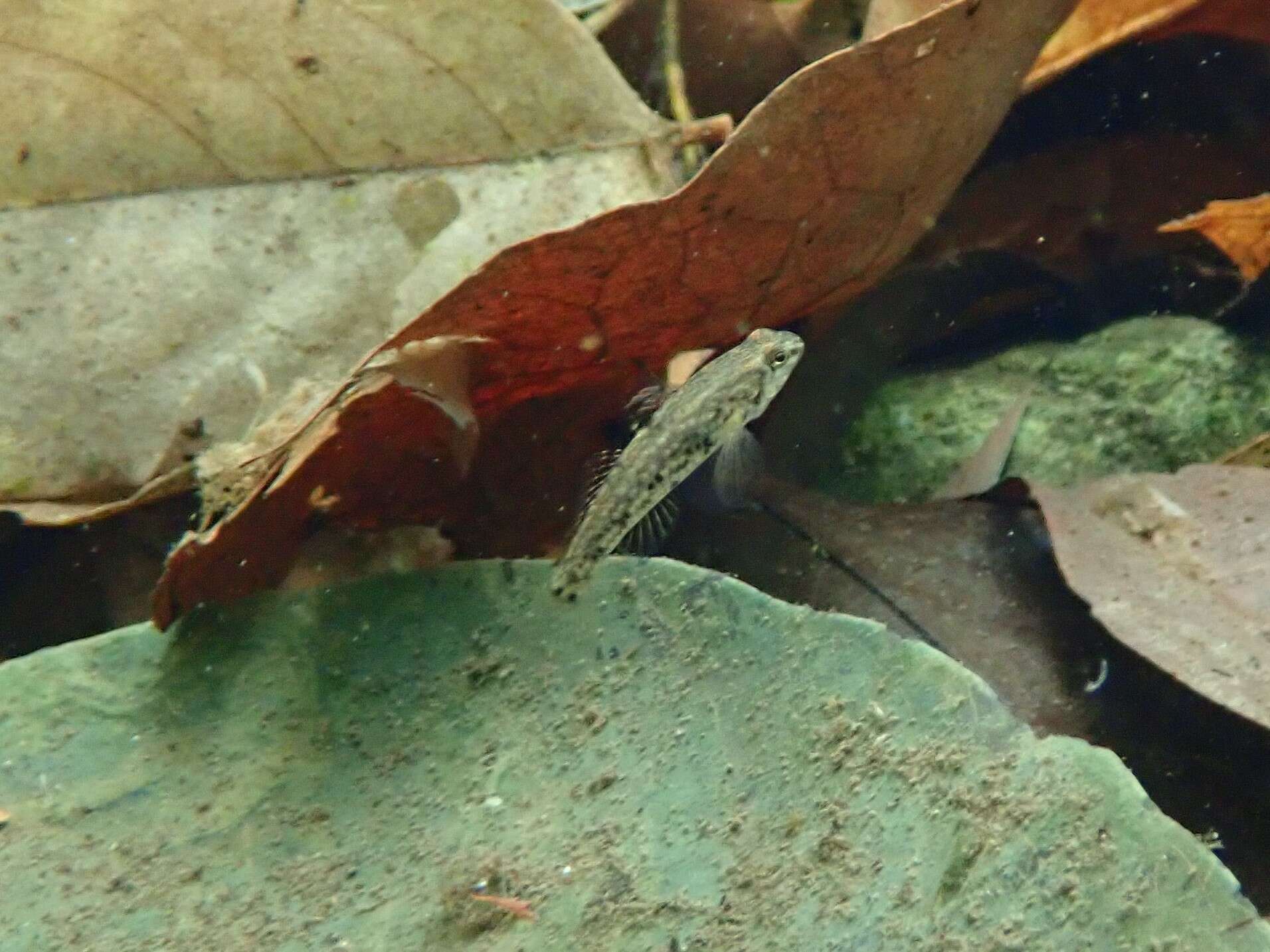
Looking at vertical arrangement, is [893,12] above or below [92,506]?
below

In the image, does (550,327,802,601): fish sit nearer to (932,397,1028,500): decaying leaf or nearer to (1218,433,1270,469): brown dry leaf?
(932,397,1028,500): decaying leaf

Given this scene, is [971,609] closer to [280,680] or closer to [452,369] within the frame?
[452,369]

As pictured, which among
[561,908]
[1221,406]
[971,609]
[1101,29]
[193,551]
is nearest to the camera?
[561,908]

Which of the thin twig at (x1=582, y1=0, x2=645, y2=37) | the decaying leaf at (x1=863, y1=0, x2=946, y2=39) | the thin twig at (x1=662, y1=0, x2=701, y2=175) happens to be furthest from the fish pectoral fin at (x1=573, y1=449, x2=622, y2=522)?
the thin twig at (x1=582, y1=0, x2=645, y2=37)

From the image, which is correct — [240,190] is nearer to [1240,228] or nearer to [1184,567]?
[1184,567]

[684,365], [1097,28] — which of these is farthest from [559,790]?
[1097,28]

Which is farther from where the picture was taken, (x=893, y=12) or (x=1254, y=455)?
(x=893, y=12)

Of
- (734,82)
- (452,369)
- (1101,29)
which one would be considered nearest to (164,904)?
(452,369)
